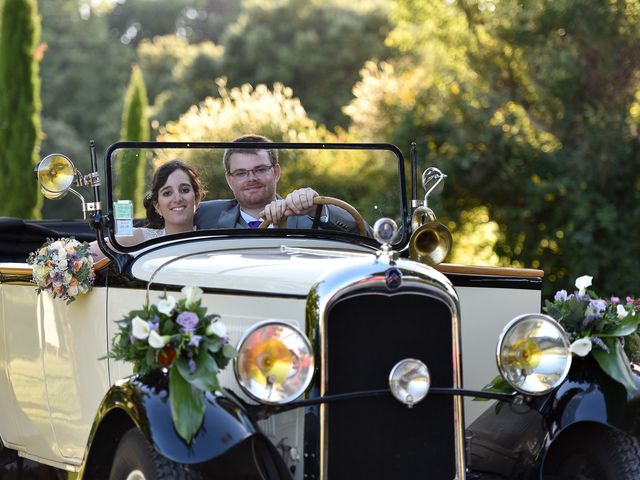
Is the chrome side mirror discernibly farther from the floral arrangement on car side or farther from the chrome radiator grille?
the floral arrangement on car side

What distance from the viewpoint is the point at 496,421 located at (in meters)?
4.31

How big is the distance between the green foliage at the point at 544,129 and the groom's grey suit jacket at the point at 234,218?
682 cm

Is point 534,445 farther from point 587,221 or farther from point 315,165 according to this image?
point 587,221

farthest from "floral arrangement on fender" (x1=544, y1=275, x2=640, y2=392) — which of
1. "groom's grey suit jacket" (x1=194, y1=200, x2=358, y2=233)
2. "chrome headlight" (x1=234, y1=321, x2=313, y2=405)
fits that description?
"chrome headlight" (x1=234, y1=321, x2=313, y2=405)

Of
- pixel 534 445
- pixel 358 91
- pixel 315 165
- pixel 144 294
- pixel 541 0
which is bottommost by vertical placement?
pixel 534 445

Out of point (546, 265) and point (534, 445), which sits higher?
point (546, 265)

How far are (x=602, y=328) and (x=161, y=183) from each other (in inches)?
81.4

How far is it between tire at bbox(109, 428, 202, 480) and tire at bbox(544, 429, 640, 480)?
61.4 inches

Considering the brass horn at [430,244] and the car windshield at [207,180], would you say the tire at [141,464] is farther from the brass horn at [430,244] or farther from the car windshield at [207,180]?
the brass horn at [430,244]

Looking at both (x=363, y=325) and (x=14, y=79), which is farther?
(x=14, y=79)

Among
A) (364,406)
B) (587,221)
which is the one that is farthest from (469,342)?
(587,221)

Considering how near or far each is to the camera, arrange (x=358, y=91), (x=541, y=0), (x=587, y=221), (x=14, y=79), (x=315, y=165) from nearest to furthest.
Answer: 1. (x=315, y=165)
2. (x=587, y=221)
3. (x=541, y=0)
4. (x=358, y=91)
5. (x=14, y=79)

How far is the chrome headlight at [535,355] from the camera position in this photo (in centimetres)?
394

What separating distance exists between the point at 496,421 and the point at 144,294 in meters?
1.55
